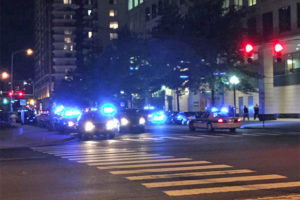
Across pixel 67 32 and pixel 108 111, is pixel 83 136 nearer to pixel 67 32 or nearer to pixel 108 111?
pixel 108 111

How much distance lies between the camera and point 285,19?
144 feet

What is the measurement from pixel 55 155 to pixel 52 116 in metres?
23.0

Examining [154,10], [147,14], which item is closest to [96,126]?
[154,10]

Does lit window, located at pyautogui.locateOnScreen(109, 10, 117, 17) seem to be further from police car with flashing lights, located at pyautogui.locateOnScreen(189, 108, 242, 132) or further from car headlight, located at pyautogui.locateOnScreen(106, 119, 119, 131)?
car headlight, located at pyautogui.locateOnScreen(106, 119, 119, 131)

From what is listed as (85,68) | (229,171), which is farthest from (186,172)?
(85,68)

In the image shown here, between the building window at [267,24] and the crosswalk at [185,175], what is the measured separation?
111ft

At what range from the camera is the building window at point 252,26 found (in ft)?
152

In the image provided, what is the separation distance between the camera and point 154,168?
12.7 metres

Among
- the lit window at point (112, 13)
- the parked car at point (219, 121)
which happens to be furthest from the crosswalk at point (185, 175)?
the lit window at point (112, 13)

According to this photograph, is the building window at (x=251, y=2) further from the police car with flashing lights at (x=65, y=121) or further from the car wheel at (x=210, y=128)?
the police car with flashing lights at (x=65, y=121)

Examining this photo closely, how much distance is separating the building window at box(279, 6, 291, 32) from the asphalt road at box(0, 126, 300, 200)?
29.3m

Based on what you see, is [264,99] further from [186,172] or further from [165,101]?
[186,172]

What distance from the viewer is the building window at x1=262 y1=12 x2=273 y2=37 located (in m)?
45.7

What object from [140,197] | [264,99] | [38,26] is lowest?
[140,197]
